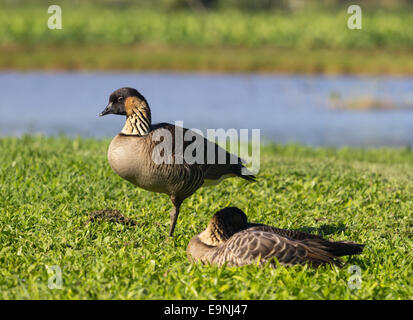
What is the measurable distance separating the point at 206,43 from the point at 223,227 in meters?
31.8

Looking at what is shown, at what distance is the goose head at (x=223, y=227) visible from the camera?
6.28 metres

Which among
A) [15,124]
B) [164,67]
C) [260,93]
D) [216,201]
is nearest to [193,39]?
[164,67]

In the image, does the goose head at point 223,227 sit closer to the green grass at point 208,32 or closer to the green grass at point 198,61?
the green grass at point 198,61

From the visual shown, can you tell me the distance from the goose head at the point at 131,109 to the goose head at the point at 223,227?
129 centimetres

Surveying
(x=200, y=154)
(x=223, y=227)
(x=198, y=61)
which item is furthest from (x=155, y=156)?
(x=198, y=61)

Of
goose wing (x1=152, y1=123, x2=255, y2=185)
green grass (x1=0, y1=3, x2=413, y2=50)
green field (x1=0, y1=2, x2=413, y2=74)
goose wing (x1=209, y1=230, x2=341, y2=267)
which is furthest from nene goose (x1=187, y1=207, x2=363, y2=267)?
green grass (x1=0, y1=3, x2=413, y2=50)

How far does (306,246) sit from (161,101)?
64.7 ft

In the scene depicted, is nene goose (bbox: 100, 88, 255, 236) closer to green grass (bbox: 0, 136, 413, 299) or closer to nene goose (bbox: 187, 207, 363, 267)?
green grass (bbox: 0, 136, 413, 299)

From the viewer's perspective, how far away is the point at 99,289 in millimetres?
5410

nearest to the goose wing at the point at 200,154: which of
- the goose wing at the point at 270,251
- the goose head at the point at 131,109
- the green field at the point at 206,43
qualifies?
the goose head at the point at 131,109

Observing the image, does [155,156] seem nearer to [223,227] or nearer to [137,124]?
[137,124]

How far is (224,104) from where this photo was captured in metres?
25.4
